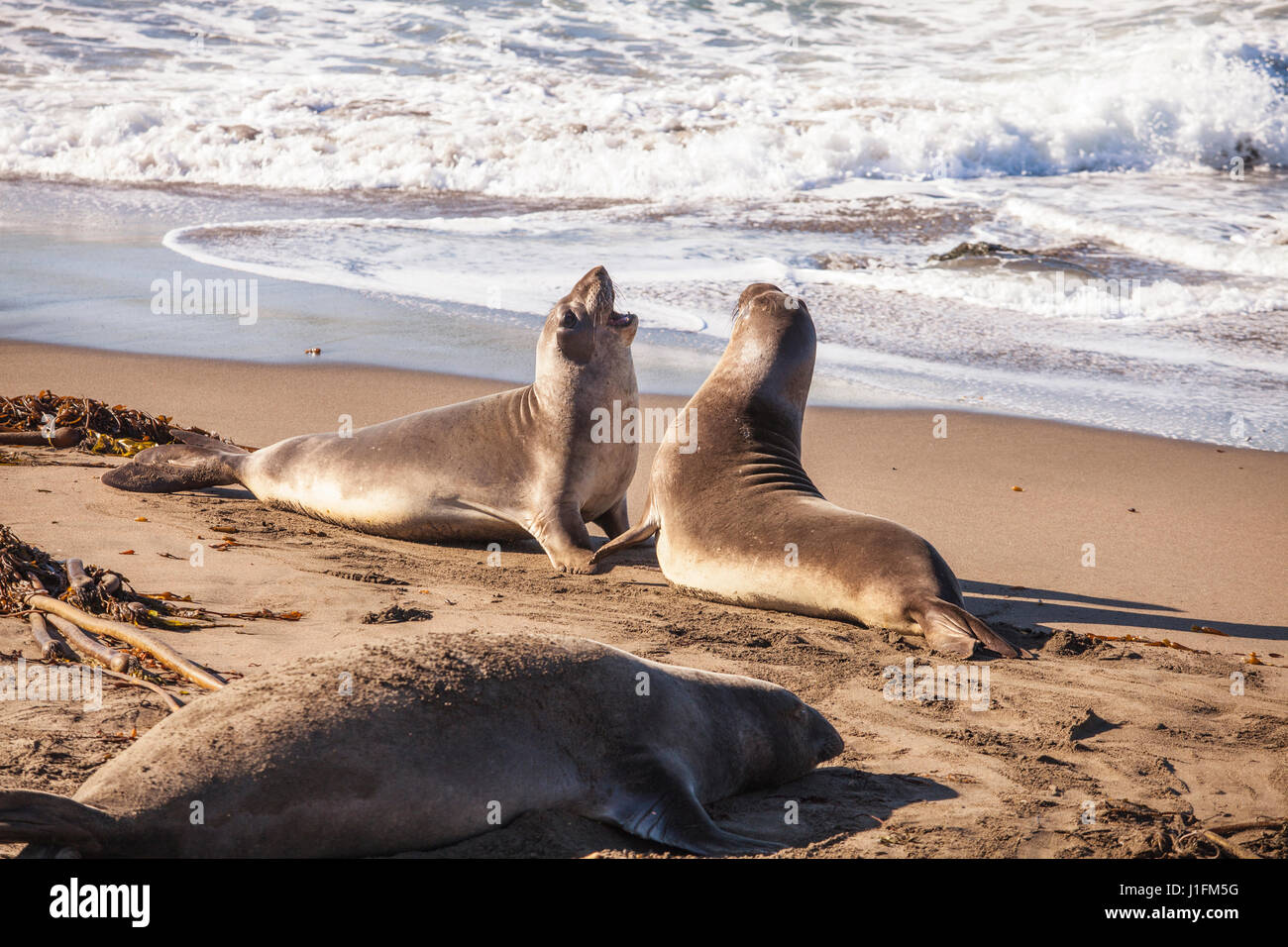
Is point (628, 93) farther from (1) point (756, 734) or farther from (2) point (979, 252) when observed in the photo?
(1) point (756, 734)

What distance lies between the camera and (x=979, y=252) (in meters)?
12.6

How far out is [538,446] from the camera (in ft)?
20.7

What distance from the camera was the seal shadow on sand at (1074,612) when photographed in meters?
5.14

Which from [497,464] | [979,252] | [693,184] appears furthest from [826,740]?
[693,184]

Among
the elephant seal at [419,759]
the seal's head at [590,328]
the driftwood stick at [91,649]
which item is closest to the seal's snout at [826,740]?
the elephant seal at [419,759]

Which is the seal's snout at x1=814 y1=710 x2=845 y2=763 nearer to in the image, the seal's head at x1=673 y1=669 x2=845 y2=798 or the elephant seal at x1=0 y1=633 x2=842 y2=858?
the seal's head at x1=673 y1=669 x2=845 y2=798

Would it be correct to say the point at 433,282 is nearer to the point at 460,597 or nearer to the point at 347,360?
the point at 347,360

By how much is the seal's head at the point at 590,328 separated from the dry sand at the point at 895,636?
98cm

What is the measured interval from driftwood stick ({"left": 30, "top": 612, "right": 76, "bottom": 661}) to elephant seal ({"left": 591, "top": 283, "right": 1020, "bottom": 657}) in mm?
2493

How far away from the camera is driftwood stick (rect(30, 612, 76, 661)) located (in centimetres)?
382

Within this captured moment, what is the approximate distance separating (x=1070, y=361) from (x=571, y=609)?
5905 millimetres

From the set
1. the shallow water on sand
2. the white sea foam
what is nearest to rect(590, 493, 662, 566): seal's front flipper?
the shallow water on sand

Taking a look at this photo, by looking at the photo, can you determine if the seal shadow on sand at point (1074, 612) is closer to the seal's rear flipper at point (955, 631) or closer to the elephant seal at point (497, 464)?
the seal's rear flipper at point (955, 631)

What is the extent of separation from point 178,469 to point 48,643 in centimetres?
296
